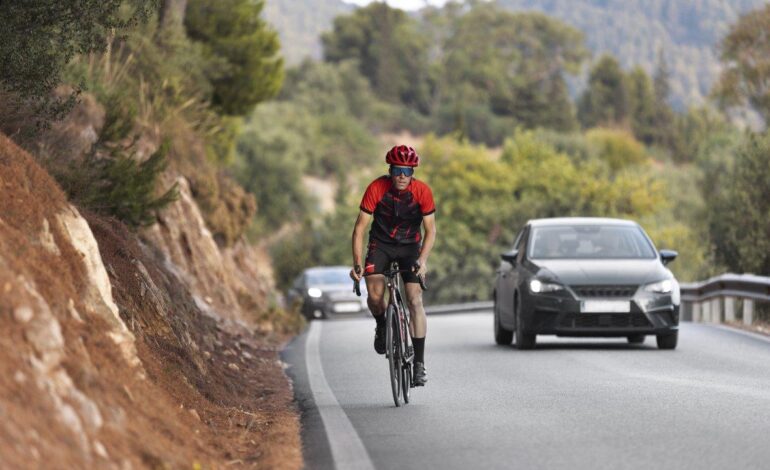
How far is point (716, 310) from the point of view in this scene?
87.8ft

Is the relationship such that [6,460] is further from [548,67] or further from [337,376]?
[548,67]

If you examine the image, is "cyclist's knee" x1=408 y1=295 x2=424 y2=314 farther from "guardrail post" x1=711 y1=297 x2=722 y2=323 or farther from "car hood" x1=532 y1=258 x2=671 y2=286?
"guardrail post" x1=711 y1=297 x2=722 y2=323

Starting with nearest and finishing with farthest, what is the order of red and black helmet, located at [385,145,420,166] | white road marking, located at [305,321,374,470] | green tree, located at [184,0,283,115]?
white road marking, located at [305,321,374,470] → red and black helmet, located at [385,145,420,166] → green tree, located at [184,0,283,115]

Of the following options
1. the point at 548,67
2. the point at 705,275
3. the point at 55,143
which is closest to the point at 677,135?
the point at 548,67

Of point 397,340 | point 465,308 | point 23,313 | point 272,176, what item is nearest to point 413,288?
point 397,340

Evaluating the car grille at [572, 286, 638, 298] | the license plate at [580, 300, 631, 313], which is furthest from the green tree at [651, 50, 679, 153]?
the license plate at [580, 300, 631, 313]

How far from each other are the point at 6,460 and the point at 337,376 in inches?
381

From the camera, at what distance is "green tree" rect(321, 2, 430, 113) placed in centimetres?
14738

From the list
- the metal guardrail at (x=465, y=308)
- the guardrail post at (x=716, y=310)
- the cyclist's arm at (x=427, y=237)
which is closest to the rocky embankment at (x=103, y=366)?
the cyclist's arm at (x=427, y=237)

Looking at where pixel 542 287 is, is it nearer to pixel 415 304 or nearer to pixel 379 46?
pixel 415 304

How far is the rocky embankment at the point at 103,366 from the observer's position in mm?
6871

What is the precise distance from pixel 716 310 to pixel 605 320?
9.43 m

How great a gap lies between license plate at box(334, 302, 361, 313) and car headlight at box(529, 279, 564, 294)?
17968mm

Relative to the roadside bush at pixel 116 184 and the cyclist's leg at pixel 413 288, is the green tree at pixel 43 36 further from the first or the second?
the cyclist's leg at pixel 413 288
